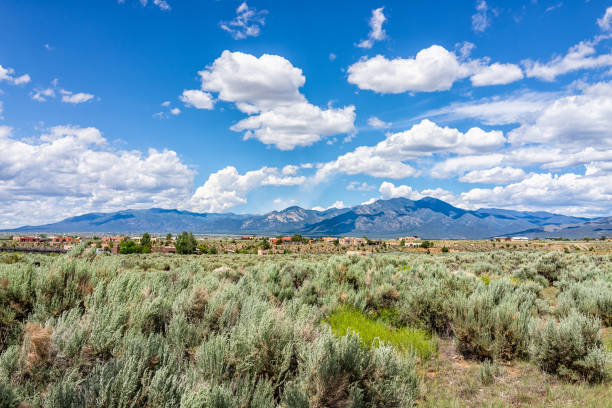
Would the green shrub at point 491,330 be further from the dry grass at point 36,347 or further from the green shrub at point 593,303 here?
the dry grass at point 36,347

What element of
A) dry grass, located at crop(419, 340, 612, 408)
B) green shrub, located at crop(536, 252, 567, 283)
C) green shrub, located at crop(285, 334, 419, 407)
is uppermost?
green shrub, located at crop(285, 334, 419, 407)

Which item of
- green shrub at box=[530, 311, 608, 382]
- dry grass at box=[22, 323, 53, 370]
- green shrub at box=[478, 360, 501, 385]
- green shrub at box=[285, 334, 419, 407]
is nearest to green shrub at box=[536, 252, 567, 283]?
green shrub at box=[530, 311, 608, 382]

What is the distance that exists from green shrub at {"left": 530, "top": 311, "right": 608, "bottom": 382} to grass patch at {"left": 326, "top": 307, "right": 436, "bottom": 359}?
193cm

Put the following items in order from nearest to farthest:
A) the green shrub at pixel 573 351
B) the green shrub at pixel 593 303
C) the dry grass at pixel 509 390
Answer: the dry grass at pixel 509 390
the green shrub at pixel 573 351
the green shrub at pixel 593 303

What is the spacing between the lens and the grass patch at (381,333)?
20.4ft

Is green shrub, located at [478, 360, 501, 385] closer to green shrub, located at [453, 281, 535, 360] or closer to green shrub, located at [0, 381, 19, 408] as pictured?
green shrub, located at [453, 281, 535, 360]

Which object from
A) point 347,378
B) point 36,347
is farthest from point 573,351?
point 36,347

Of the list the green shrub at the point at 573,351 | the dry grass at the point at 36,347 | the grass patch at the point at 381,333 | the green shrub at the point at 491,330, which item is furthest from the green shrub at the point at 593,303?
the dry grass at the point at 36,347

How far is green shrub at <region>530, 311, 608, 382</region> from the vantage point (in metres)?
5.09

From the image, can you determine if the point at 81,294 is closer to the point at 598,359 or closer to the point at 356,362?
the point at 356,362

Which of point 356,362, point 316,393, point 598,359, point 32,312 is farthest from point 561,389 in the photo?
point 32,312

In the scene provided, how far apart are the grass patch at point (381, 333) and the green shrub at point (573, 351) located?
76.0 inches

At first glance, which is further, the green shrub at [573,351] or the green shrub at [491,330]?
A: the green shrub at [491,330]

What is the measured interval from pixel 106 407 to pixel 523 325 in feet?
23.7
